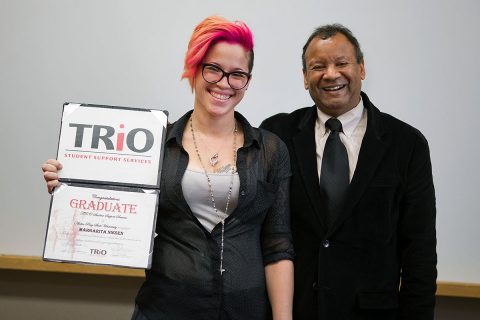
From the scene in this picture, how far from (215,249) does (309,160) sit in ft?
1.33

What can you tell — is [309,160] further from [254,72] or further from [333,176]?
[254,72]

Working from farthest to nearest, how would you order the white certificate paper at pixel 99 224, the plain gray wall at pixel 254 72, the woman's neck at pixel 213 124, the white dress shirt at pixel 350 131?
the plain gray wall at pixel 254 72
the white dress shirt at pixel 350 131
the woman's neck at pixel 213 124
the white certificate paper at pixel 99 224

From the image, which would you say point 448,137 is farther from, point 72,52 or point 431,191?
point 72,52

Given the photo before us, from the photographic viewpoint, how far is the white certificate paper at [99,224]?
133 centimetres

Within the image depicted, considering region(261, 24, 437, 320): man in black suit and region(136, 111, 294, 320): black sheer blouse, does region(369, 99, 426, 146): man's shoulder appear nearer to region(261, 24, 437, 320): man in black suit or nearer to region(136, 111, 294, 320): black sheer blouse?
region(261, 24, 437, 320): man in black suit

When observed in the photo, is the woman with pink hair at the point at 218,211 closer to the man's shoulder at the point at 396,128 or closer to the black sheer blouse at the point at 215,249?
the black sheer blouse at the point at 215,249

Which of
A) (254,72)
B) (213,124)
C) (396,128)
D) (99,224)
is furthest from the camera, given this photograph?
(254,72)

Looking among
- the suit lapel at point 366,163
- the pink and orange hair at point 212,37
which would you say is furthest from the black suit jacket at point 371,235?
the pink and orange hair at point 212,37

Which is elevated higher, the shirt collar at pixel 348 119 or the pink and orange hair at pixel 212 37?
the pink and orange hair at pixel 212 37

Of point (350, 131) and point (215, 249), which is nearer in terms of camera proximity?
point (215, 249)

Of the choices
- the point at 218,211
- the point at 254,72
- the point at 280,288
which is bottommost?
the point at 280,288

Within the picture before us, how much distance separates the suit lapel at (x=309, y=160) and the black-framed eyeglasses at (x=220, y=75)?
29 cm

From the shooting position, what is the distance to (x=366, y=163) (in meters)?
1.49

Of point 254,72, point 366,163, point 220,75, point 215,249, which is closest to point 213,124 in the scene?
point 220,75
